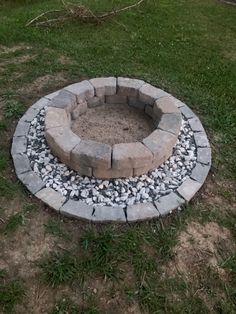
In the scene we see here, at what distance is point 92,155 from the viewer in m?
3.73

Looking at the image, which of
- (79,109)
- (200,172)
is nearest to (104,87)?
(79,109)

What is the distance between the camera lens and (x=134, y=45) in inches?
261

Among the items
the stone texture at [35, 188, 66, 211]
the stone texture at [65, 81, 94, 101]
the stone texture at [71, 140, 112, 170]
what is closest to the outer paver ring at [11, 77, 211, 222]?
the stone texture at [35, 188, 66, 211]

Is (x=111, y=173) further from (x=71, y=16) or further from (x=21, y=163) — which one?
(x=71, y=16)

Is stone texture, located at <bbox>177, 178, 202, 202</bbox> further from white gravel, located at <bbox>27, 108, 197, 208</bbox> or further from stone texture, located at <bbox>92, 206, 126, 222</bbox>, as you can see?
stone texture, located at <bbox>92, 206, 126, 222</bbox>

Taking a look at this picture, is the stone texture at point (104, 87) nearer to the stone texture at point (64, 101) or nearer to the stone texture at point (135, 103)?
the stone texture at point (135, 103)

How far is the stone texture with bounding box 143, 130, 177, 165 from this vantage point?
3.92 m

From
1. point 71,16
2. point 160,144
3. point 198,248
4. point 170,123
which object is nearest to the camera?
point 198,248

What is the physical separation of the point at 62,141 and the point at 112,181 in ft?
2.34

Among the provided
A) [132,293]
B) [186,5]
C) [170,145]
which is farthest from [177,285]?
[186,5]

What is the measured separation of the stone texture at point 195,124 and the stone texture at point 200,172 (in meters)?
0.65

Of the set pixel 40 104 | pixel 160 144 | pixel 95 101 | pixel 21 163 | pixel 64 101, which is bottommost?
pixel 21 163

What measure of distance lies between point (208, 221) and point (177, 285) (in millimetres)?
826

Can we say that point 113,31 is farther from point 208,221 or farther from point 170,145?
point 208,221
